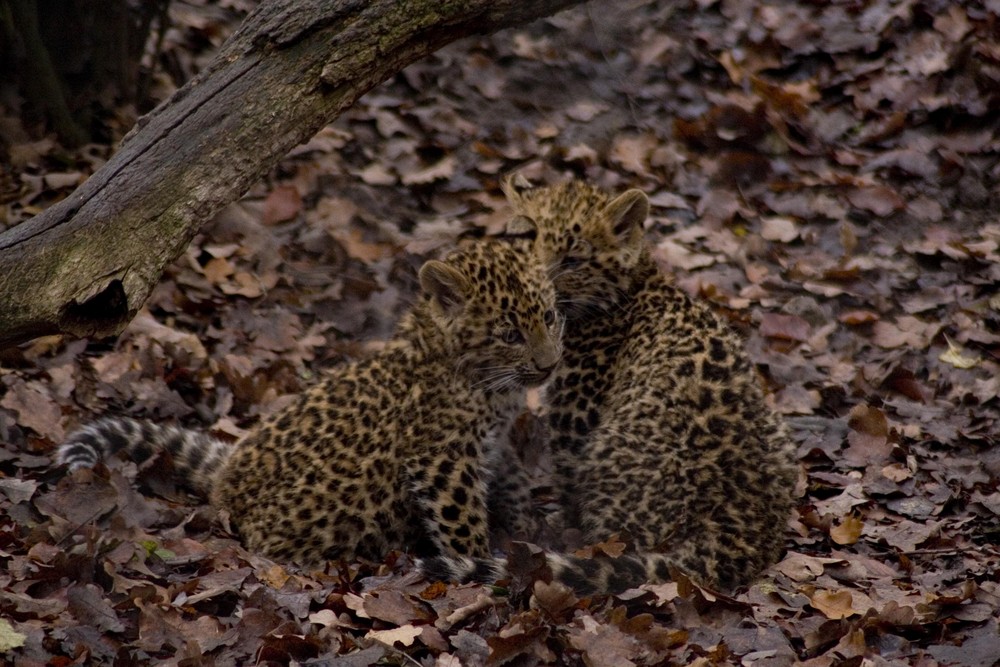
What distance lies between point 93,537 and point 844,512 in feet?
13.9

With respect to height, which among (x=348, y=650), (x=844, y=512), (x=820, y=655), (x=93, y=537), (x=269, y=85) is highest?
(x=269, y=85)

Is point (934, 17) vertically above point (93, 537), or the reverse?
point (93, 537)

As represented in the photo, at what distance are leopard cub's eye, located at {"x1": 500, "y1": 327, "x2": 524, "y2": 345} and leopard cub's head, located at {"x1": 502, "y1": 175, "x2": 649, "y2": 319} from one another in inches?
29.0

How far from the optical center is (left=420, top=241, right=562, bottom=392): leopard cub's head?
6637 mm

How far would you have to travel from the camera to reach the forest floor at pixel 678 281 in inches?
210

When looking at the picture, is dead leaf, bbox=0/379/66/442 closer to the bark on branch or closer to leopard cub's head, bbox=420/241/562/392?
the bark on branch

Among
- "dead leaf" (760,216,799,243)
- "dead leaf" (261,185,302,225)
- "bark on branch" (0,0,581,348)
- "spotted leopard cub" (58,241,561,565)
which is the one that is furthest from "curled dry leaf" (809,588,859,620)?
"dead leaf" (261,185,302,225)

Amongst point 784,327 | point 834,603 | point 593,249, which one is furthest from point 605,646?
point 784,327

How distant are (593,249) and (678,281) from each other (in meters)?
2.41

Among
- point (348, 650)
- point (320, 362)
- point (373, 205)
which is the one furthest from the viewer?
point (373, 205)

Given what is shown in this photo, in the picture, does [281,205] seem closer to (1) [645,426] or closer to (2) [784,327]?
(2) [784,327]

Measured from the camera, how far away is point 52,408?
285 inches

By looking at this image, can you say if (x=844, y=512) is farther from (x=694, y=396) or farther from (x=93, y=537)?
(x=93, y=537)

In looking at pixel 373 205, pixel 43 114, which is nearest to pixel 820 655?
pixel 373 205
